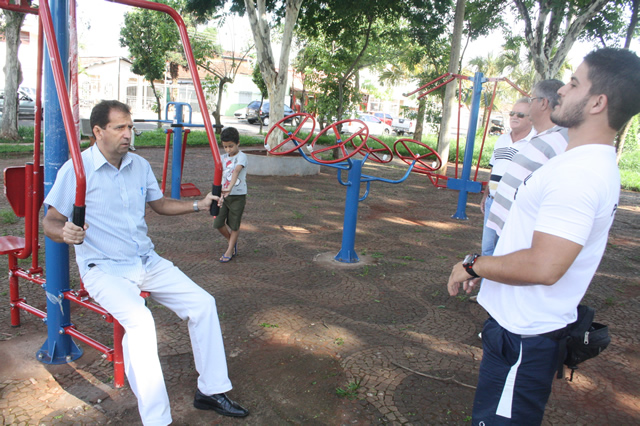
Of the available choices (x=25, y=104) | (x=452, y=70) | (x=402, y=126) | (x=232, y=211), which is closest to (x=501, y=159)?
(x=232, y=211)

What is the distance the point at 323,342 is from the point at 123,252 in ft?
5.14

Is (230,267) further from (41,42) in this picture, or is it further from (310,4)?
(310,4)

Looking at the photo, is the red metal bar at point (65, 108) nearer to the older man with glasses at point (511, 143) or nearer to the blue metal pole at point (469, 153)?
the older man with glasses at point (511, 143)

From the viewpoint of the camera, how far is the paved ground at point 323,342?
2.73m

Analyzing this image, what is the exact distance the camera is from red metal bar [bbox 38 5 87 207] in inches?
81.8

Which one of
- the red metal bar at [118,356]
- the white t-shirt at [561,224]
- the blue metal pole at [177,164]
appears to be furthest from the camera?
the blue metal pole at [177,164]

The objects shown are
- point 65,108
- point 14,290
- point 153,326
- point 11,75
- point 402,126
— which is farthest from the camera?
point 402,126

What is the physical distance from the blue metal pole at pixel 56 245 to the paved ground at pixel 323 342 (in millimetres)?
114

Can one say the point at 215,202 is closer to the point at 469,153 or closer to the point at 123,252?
the point at 123,252

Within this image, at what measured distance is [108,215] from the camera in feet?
8.57

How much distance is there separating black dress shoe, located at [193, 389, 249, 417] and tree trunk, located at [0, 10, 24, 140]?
13675 mm

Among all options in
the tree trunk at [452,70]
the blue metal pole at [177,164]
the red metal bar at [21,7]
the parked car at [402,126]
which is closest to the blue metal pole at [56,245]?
the red metal bar at [21,7]

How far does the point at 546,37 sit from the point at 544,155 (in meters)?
10.8

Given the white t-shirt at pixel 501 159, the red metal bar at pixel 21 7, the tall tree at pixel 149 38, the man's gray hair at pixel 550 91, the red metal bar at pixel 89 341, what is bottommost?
the red metal bar at pixel 89 341
